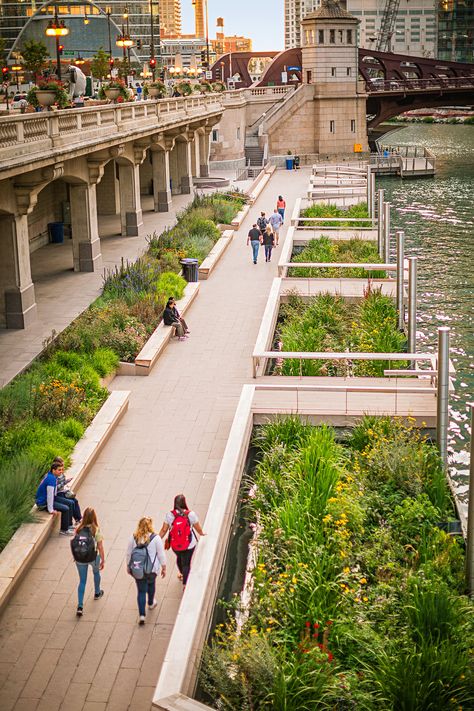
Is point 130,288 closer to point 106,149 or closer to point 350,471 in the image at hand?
point 106,149

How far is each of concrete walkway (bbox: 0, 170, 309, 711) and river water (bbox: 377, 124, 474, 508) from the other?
495 centimetres

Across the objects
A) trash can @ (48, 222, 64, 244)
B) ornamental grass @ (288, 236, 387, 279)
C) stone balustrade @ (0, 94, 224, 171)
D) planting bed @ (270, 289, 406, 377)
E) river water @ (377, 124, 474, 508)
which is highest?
stone balustrade @ (0, 94, 224, 171)

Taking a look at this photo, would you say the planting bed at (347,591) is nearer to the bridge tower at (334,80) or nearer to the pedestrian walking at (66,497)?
the pedestrian walking at (66,497)

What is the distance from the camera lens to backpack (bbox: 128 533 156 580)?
38.3 ft

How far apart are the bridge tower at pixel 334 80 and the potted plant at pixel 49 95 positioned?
5374 centimetres

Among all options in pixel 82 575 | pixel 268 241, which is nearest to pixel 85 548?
pixel 82 575

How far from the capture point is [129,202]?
39906 mm

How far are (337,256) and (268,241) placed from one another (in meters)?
2.51

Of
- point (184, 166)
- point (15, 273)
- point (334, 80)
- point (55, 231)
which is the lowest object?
point (55, 231)

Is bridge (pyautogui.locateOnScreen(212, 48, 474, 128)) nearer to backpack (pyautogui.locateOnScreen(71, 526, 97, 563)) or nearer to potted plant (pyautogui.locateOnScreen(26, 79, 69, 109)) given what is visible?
potted plant (pyautogui.locateOnScreen(26, 79, 69, 109))

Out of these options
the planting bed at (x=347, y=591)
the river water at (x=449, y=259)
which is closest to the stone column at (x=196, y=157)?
the river water at (x=449, y=259)

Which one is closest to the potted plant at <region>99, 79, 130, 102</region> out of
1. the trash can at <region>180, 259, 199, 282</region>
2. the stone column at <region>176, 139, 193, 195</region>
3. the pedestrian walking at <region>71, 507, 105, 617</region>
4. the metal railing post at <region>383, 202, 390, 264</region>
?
the trash can at <region>180, 259, 199, 282</region>

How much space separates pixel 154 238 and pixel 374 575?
2406 centimetres

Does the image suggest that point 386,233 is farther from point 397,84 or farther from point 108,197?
point 397,84
